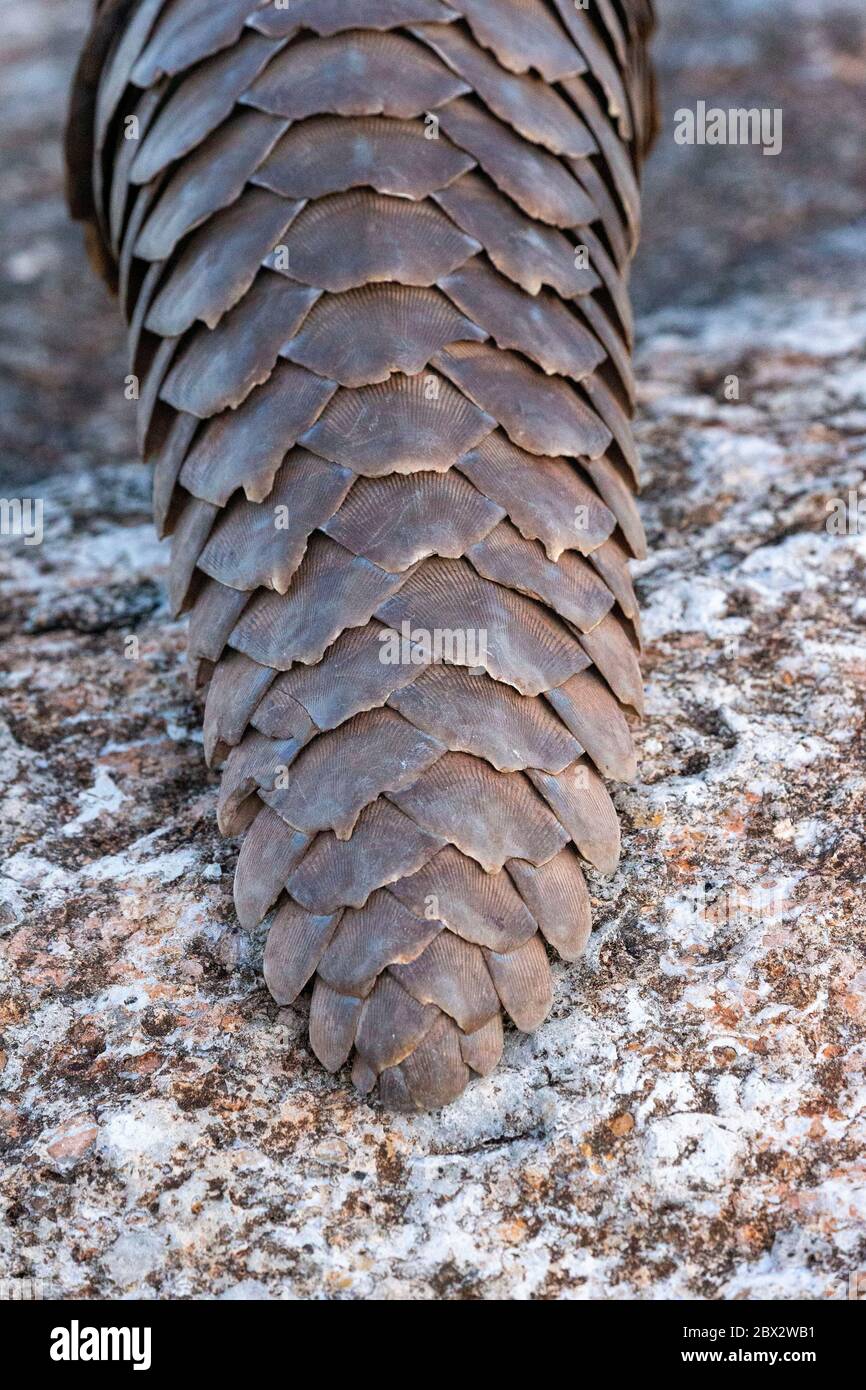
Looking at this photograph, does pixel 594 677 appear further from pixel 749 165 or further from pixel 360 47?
pixel 749 165

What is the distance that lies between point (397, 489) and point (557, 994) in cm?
35

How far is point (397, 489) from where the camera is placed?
2.86ft

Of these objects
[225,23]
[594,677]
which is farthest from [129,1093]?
[225,23]

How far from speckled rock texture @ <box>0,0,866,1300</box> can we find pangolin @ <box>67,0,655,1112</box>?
0.18 feet

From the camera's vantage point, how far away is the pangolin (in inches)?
32.6

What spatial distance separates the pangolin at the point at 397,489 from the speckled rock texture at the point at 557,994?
0.06 m

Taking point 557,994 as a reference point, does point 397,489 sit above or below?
above

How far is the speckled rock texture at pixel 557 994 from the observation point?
772 mm

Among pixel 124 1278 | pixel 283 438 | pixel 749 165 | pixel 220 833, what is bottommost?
pixel 124 1278

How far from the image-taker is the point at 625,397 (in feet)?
3.47

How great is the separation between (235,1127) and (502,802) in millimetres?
257

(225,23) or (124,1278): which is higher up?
(225,23)

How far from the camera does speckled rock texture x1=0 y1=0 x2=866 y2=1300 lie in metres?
0.77

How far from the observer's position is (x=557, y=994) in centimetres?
88
